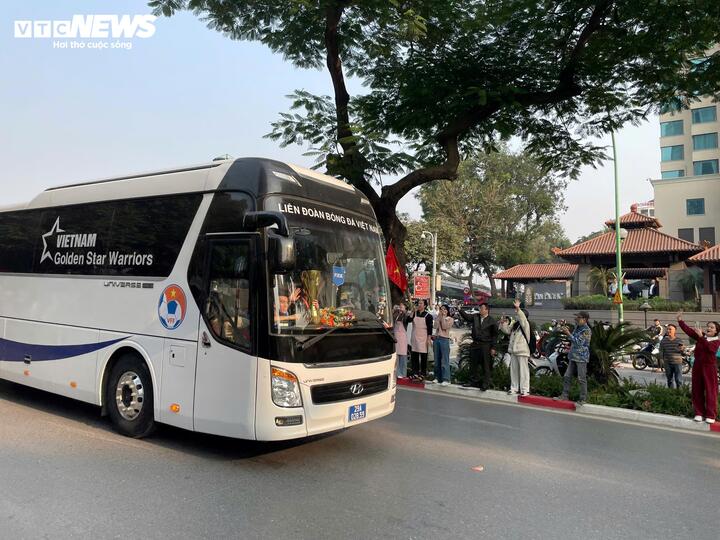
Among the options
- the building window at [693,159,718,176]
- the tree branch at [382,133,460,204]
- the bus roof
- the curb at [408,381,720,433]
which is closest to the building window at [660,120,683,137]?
the building window at [693,159,718,176]

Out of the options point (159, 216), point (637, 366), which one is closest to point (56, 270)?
point (159, 216)

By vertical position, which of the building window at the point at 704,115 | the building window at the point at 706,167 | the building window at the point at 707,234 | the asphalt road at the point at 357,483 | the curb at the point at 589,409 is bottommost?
the curb at the point at 589,409

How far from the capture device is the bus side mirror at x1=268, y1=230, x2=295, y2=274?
5.05 metres

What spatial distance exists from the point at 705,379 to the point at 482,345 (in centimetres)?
375

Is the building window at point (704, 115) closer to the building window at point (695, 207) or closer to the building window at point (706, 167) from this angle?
the building window at point (706, 167)

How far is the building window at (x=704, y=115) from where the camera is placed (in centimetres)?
5181

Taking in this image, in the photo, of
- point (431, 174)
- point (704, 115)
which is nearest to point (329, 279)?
point (431, 174)

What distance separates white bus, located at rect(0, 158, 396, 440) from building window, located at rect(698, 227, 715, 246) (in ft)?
161

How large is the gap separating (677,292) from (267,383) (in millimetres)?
35179

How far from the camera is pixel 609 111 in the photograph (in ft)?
38.9

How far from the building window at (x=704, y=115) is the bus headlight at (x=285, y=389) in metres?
59.1

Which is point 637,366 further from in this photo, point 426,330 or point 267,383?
point 267,383

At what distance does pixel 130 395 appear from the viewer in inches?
252

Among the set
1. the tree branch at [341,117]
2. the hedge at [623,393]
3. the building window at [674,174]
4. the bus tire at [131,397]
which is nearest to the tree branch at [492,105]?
the tree branch at [341,117]
